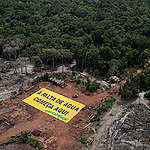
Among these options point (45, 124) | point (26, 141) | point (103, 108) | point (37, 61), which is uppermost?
point (37, 61)

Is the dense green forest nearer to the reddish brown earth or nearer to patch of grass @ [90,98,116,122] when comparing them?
patch of grass @ [90,98,116,122]

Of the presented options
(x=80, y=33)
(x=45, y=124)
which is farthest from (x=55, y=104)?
(x=80, y=33)

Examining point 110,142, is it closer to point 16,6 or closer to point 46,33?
point 46,33

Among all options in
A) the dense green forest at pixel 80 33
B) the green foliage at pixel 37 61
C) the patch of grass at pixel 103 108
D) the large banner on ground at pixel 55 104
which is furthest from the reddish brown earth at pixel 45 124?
the dense green forest at pixel 80 33

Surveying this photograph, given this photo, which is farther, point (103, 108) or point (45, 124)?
point (103, 108)

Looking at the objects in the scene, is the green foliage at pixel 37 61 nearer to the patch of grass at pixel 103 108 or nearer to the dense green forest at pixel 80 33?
the dense green forest at pixel 80 33

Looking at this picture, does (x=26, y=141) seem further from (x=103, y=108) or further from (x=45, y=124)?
(x=103, y=108)
